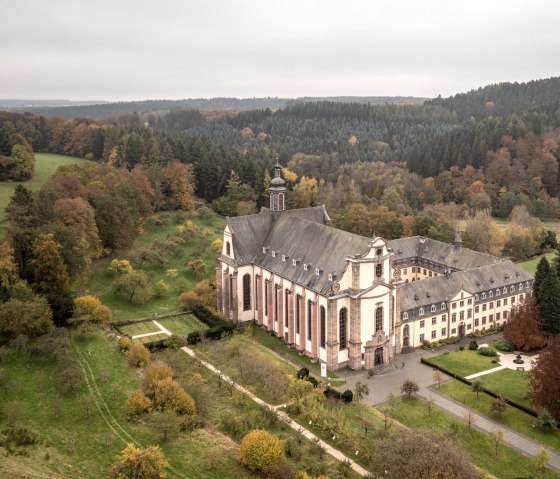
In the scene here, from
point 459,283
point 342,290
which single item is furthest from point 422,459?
point 459,283

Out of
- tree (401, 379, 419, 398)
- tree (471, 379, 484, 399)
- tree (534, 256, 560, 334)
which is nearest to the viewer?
tree (401, 379, 419, 398)

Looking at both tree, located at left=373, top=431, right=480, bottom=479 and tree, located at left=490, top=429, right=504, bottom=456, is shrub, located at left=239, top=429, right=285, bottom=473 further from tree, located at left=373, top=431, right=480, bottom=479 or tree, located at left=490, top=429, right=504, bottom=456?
tree, located at left=490, top=429, right=504, bottom=456

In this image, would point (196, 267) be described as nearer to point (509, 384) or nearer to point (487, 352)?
point (487, 352)

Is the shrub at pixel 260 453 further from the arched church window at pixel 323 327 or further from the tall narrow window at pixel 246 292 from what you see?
the tall narrow window at pixel 246 292

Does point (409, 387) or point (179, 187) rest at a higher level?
point (179, 187)

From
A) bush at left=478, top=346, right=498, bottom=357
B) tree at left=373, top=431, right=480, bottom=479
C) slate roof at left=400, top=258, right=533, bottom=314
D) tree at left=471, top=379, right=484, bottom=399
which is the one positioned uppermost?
slate roof at left=400, top=258, right=533, bottom=314

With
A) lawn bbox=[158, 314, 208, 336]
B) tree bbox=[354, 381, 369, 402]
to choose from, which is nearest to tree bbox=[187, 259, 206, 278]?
lawn bbox=[158, 314, 208, 336]

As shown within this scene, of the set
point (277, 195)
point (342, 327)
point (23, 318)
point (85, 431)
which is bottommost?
point (85, 431)
